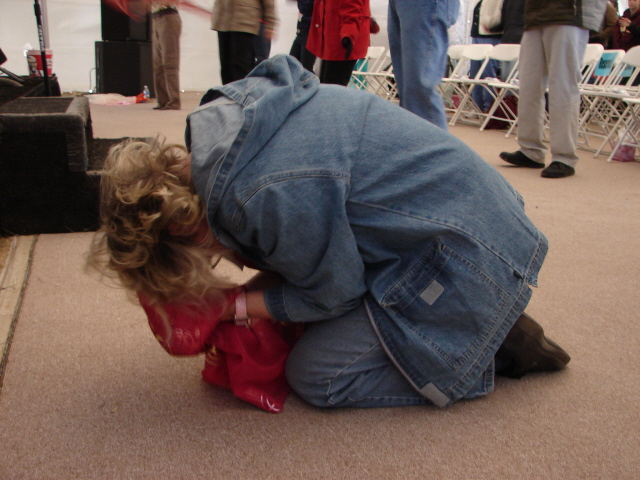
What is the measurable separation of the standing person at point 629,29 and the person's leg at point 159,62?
13.6 feet

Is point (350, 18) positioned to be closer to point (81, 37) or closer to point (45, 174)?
point (45, 174)

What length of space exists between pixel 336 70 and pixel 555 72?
1.07 meters

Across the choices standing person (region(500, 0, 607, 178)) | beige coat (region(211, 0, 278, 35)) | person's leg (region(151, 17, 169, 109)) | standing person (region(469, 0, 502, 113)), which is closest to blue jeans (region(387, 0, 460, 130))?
standing person (region(500, 0, 607, 178))

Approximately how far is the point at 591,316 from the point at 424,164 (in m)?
0.77

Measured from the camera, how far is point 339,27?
2621 millimetres

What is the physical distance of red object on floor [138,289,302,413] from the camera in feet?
3.36

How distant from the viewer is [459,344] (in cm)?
101

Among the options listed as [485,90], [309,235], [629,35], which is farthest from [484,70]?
[309,235]

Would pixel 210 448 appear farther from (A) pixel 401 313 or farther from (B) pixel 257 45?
(B) pixel 257 45

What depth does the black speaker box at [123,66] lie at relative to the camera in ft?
20.0

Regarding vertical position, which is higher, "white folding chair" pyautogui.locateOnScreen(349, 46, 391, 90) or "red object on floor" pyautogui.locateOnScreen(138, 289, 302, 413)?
"white folding chair" pyautogui.locateOnScreen(349, 46, 391, 90)

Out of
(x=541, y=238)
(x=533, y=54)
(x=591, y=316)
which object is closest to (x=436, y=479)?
(x=541, y=238)

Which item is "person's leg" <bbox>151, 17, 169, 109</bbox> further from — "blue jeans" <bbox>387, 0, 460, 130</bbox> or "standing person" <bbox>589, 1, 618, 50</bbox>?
"standing person" <bbox>589, 1, 618, 50</bbox>

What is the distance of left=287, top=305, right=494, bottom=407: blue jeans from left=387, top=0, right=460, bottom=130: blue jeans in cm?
133
